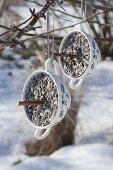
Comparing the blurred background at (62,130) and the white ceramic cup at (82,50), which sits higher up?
the white ceramic cup at (82,50)

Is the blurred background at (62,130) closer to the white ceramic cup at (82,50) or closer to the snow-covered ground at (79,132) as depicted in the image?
the snow-covered ground at (79,132)

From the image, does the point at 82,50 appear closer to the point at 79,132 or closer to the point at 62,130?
the point at 62,130

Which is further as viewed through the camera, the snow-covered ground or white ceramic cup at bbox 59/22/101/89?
the snow-covered ground

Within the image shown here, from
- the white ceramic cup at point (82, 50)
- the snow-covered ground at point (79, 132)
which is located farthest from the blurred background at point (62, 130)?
the white ceramic cup at point (82, 50)

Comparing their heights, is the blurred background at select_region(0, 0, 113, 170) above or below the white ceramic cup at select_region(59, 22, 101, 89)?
below

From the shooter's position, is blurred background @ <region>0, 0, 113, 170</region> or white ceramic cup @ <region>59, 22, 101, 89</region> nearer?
white ceramic cup @ <region>59, 22, 101, 89</region>

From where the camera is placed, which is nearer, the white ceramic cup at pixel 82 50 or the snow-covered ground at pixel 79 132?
the white ceramic cup at pixel 82 50

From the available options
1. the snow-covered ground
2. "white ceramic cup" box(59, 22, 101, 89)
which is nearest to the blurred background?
the snow-covered ground

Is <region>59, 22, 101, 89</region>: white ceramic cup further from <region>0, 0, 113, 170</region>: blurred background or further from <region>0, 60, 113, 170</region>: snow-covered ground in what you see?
<region>0, 60, 113, 170</region>: snow-covered ground

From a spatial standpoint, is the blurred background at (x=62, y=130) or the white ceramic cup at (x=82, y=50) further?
the blurred background at (x=62, y=130)
